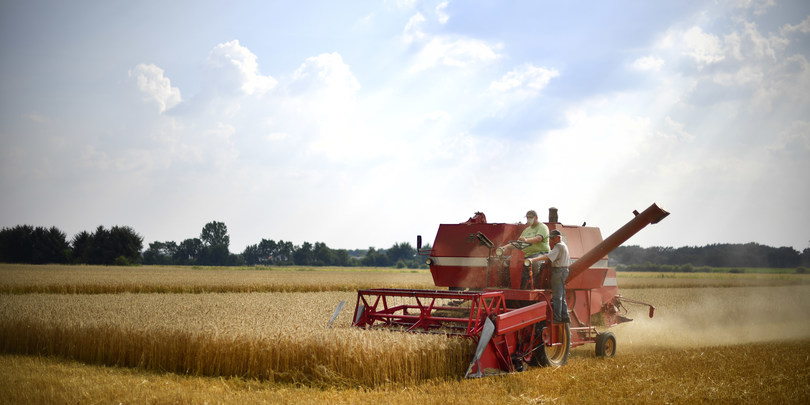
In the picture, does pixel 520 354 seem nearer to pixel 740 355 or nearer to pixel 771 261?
pixel 740 355

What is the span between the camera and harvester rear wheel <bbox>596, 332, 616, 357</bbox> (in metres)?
12.0

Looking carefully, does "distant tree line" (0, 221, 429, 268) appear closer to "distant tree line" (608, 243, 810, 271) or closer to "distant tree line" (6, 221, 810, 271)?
"distant tree line" (6, 221, 810, 271)

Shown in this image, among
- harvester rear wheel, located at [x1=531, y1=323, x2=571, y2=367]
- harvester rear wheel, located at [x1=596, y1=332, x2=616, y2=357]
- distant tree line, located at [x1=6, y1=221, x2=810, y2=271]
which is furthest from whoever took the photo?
distant tree line, located at [x1=6, y1=221, x2=810, y2=271]

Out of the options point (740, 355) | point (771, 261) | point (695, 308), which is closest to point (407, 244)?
point (771, 261)

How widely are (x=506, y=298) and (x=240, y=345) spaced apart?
186 inches

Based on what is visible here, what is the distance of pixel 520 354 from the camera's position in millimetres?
10047

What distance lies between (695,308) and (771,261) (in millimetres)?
20776

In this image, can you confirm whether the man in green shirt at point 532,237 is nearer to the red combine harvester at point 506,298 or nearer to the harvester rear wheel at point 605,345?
the red combine harvester at point 506,298

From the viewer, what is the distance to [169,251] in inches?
4811

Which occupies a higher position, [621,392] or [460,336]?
[460,336]

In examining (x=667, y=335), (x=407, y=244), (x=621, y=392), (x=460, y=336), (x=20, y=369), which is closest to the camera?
(x=621, y=392)

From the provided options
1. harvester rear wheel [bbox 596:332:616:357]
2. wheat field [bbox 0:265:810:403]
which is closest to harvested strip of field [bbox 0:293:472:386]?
wheat field [bbox 0:265:810:403]

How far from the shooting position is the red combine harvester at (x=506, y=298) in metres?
9.65

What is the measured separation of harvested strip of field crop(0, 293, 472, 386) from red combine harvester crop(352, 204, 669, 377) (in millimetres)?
648
